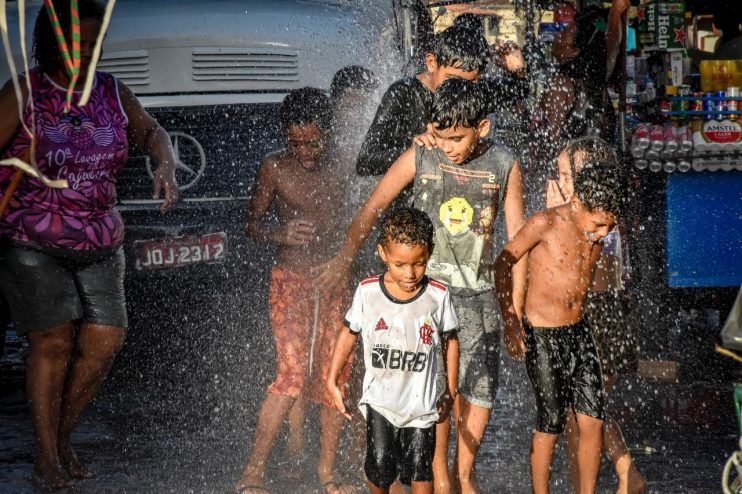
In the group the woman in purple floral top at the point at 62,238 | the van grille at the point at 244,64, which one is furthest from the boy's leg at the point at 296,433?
the van grille at the point at 244,64

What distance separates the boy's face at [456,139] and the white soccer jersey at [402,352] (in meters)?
0.60

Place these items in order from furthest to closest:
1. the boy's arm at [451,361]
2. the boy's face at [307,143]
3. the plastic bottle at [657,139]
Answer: the plastic bottle at [657,139] < the boy's face at [307,143] < the boy's arm at [451,361]

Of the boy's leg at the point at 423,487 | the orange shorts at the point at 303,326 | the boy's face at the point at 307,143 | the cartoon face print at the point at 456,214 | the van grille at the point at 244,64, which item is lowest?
the boy's leg at the point at 423,487

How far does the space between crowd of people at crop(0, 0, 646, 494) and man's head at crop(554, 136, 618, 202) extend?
1cm

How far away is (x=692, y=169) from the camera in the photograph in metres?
8.01

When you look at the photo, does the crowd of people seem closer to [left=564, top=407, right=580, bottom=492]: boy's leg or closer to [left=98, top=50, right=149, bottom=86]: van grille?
[left=564, top=407, right=580, bottom=492]: boy's leg

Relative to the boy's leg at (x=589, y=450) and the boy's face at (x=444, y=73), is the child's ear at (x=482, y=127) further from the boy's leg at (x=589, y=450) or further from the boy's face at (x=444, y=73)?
the boy's leg at (x=589, y=450)

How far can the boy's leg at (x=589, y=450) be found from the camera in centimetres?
448

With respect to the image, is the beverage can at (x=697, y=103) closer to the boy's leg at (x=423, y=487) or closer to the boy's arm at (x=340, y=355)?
the boy's arm at (x=340, y=355)

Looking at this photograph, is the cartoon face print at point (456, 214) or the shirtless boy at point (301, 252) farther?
the shirtless boy at point (301, 252)

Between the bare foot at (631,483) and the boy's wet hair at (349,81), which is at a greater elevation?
the boy's wet hair at (349,81)

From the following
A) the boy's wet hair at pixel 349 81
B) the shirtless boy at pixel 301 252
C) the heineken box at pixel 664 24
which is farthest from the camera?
the heineken box at pixel 664 24

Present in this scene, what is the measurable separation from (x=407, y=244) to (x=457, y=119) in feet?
2.06

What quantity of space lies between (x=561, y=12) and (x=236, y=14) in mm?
5983
